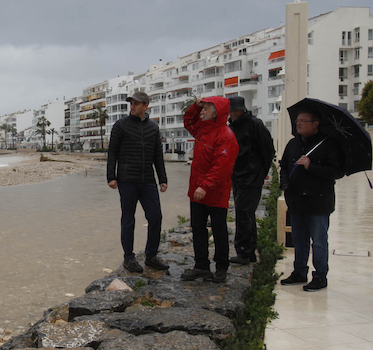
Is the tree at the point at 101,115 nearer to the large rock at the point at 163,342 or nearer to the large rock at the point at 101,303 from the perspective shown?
the large rock at the point at 101,303

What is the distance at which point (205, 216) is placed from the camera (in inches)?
172

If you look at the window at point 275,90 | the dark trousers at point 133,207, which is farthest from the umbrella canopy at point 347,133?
the window at point 275,90

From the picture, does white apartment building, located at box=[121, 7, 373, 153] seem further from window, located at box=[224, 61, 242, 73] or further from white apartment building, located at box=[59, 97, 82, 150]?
white apartment building, located at box=[59, 97, 82, 150]

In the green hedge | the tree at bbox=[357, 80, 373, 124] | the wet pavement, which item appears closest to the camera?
the green hedge

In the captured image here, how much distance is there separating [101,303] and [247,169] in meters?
2.08

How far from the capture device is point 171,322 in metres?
3.26

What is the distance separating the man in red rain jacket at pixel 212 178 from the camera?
13.4ft

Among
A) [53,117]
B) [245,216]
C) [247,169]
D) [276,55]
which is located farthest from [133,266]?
[53,117]

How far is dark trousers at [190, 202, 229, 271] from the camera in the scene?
4.26m

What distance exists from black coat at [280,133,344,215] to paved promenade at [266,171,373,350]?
788 mm

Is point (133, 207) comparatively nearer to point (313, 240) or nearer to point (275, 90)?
point (313, 240)

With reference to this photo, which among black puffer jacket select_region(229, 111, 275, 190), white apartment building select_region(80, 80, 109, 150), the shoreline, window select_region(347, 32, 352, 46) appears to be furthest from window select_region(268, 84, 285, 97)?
white apartment building select_region(80, 80, 109, 150)

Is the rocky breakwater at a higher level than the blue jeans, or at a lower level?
lower

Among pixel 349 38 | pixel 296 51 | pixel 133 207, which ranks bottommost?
pixel 133 207
